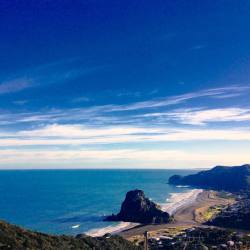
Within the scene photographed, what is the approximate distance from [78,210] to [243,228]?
79.3m

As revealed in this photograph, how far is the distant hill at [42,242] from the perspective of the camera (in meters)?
61.4

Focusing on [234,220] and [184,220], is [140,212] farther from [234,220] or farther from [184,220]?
[234,220]

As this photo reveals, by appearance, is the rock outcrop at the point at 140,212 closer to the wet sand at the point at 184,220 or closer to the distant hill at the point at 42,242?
the wet sand at the point at 184,220

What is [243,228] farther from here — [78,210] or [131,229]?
[78,210]

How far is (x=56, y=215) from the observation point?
173 metres

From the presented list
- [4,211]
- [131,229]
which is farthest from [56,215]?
[131,229]

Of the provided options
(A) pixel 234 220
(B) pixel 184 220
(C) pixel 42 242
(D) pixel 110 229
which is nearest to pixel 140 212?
(B) pixel 184 220

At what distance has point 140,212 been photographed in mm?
155875

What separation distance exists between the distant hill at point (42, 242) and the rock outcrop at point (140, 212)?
64861 millimetres

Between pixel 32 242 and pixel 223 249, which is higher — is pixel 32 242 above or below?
above

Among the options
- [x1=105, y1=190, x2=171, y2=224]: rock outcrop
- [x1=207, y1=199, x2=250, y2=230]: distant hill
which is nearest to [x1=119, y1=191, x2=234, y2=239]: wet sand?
[x1=105, y1=190, x2=171, y2=224]: rock outcrop

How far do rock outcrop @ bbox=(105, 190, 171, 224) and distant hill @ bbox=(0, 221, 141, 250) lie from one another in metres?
64.9

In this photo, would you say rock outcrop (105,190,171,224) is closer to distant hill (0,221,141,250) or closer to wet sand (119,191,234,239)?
wet sand (119,191,234,239)

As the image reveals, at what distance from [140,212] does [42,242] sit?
9071 centimetres
